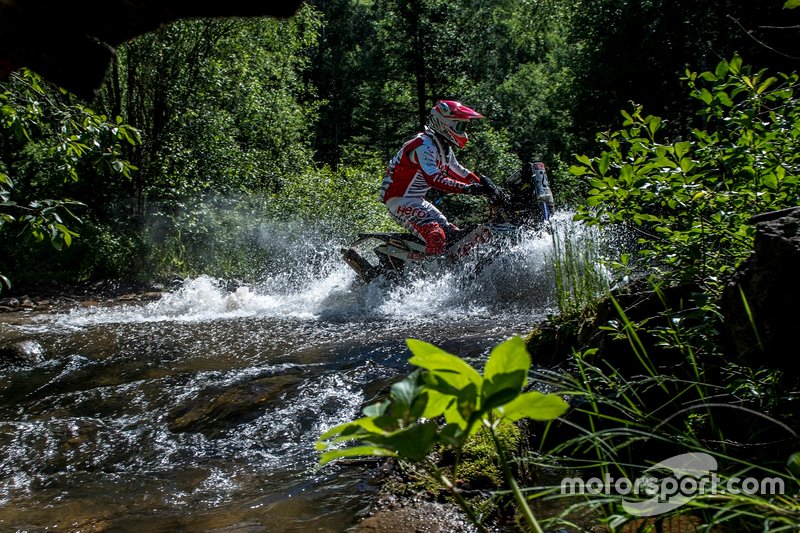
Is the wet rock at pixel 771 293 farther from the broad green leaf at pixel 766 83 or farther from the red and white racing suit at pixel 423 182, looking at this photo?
the red and white racing suit at pixel 423 182

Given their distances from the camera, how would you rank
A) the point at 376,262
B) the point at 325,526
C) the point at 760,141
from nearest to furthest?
the point at 325,526
the point at 760,141
the point at 376,262

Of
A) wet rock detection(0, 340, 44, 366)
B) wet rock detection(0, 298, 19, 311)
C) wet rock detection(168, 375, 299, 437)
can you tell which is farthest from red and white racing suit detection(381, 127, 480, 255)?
wet rock detection(0, 298, 19, 311)

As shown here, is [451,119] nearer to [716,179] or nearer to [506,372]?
[716,179]

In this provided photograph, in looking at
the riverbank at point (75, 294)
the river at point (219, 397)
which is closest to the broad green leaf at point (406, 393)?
the river at point (219, 397)

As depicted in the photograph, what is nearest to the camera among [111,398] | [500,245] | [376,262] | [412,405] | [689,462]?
[412,405]

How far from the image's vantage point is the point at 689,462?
186cm

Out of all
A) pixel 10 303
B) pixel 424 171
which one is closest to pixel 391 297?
pixel 424 171

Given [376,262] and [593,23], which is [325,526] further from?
[593,23]

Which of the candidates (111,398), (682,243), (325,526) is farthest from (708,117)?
(111,398)

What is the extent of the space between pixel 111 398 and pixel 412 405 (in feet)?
14.9

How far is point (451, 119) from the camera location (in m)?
8.09

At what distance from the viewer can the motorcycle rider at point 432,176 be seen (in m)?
8.12

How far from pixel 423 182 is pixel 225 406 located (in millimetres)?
4961

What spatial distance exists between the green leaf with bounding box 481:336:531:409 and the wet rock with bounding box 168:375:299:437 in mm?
3272
